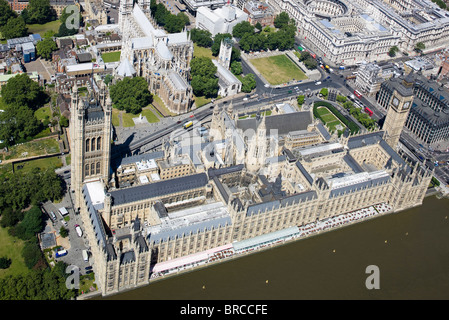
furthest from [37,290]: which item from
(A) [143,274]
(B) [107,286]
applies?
(A) [143,274]

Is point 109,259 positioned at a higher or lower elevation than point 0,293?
higher

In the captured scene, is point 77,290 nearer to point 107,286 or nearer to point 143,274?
point 107,286

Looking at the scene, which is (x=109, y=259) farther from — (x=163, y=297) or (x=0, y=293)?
(x=0, y=293)

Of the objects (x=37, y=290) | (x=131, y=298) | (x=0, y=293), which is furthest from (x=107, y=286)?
(x=0, y=293)
